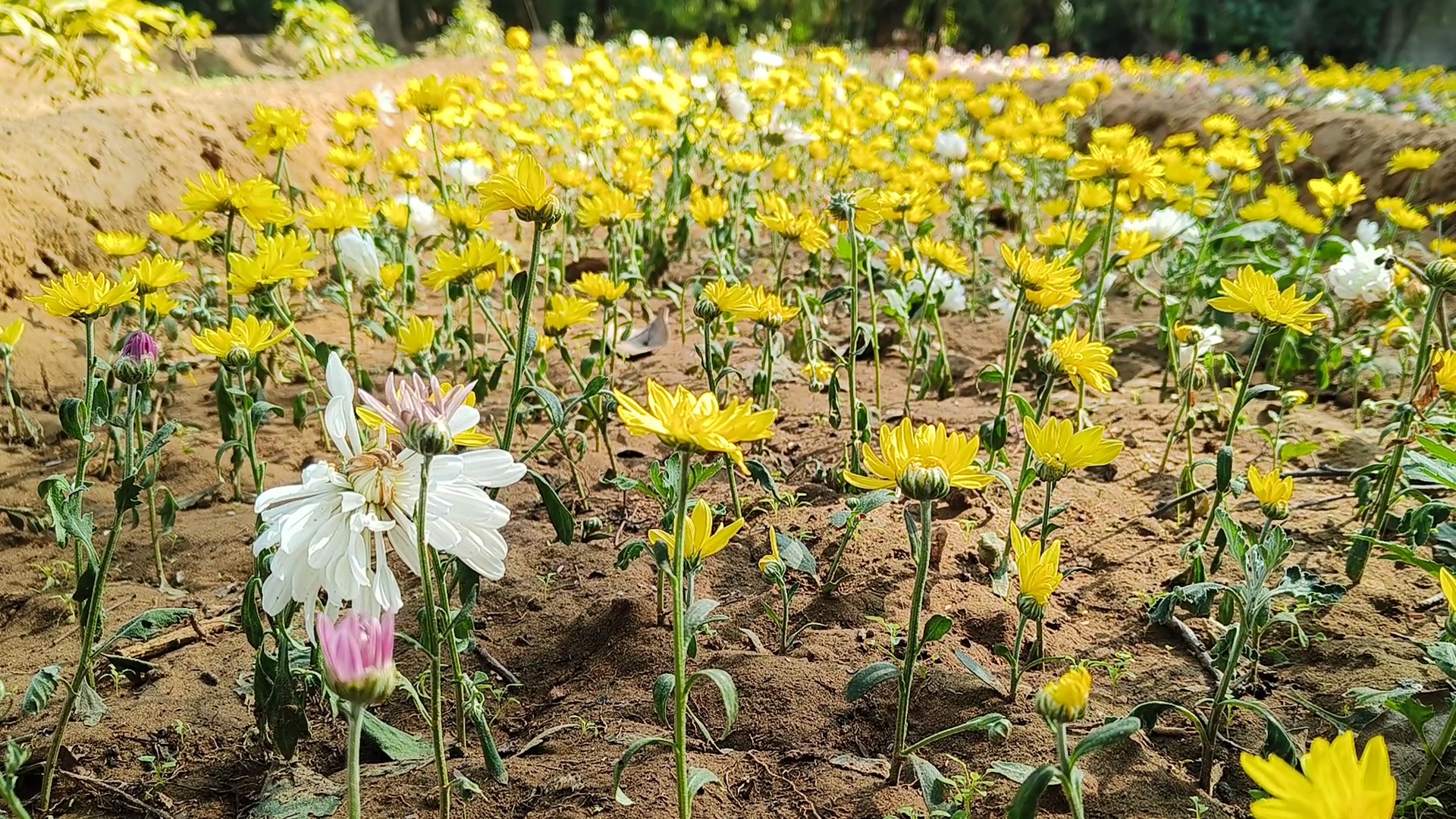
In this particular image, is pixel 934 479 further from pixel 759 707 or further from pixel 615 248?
pixel 615 248

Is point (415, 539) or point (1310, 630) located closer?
point (415, 539)

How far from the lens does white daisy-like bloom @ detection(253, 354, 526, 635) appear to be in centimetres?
100

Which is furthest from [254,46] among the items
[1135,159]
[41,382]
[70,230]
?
[1135,159]

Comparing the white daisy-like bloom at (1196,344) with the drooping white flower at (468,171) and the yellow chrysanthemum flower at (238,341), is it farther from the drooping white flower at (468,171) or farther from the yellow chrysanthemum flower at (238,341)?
the drooping white flower at (468,171)

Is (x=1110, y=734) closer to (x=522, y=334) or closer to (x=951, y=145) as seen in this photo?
(x=522, y=334)

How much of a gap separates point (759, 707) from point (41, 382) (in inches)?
96.3

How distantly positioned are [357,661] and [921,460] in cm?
66

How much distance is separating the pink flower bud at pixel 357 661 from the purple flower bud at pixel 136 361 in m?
0.78

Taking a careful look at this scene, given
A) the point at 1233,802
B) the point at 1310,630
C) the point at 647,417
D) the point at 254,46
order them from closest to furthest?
the point at 647,417 → the point at 1233,802 → the point at 1310,630 → the point at 254,46

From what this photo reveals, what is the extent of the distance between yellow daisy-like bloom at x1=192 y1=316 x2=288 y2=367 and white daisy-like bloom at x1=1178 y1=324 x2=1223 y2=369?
185 cm

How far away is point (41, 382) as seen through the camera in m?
2.70

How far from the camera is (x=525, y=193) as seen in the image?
4.58 ft

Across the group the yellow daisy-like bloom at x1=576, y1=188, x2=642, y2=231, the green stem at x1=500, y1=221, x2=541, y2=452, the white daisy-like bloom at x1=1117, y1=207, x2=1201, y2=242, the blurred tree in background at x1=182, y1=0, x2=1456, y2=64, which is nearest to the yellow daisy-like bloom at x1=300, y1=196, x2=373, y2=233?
the yellow daisy-like bloom at x1=576, y1=188, x2=642, y2=231

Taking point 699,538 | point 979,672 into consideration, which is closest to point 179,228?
point 699,538
